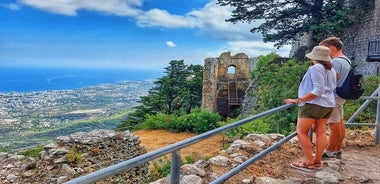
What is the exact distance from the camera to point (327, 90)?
155 inches

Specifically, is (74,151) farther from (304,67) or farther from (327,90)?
(304,67)

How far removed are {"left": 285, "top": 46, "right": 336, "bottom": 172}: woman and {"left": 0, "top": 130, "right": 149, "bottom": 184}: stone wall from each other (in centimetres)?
504

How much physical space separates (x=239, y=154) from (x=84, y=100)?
2218 inches

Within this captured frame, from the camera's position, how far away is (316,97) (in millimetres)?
3875

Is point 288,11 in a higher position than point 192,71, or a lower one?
higher

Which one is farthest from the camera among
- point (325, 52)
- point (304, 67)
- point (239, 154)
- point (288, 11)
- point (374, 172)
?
point (288, 11)

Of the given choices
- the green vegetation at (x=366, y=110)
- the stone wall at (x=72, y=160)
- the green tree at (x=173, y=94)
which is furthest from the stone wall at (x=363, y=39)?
the green tree at (x=173, y=94)

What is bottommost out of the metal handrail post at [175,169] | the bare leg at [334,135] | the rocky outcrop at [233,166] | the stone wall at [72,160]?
the stone wall at [72,160]

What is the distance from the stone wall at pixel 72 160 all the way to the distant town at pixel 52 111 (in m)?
6.19

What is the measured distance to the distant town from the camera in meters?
28.1

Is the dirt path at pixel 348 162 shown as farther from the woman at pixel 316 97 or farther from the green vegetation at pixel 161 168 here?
the green vegetation at pixel 161 168

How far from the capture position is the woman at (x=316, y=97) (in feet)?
12.5

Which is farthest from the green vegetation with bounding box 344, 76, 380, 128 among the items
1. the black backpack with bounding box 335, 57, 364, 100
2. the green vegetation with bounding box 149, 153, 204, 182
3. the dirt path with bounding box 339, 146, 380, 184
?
the black backpack with bounding box 335, 57, 364, 100

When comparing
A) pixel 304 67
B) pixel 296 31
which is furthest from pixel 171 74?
pixel 304 67
